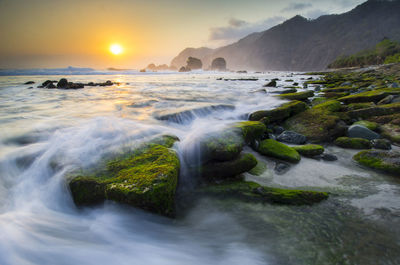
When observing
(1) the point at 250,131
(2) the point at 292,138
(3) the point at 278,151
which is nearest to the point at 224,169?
(1) the point at 250,131

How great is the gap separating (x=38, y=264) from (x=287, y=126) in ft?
19.9

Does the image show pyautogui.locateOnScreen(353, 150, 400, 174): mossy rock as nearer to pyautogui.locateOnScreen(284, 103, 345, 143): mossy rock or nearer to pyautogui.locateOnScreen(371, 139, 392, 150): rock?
pyautogui.locateOnScreen(371, 139, 392, 150): rock

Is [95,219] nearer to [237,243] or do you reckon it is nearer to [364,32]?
[237,243]

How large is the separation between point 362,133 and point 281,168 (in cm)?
279

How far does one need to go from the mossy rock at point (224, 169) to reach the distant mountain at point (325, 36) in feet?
413

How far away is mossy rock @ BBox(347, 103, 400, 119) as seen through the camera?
5.70m

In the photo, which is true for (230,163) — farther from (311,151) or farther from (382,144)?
(382,144)

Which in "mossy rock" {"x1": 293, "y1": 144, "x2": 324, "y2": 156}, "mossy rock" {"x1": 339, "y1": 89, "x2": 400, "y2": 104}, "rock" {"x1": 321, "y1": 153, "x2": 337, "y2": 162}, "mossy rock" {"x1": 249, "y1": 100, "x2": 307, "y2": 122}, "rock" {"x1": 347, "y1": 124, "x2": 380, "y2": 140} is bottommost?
"rock" {"x1": 321, "y1": 153, "x2": 337, "y2": 162}

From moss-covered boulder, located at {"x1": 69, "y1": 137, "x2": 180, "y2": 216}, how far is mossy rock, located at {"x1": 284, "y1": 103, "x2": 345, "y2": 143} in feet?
13.2

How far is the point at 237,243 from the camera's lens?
2.20 m

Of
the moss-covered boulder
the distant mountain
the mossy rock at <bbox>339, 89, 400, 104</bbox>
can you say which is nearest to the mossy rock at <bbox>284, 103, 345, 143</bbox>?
the mossy rock at <bbox>339, 89, 400, 104</bbox>

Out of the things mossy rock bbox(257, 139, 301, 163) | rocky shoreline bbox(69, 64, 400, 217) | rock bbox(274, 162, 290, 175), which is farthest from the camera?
mossy rock bbox(257, 139, 301, 163)

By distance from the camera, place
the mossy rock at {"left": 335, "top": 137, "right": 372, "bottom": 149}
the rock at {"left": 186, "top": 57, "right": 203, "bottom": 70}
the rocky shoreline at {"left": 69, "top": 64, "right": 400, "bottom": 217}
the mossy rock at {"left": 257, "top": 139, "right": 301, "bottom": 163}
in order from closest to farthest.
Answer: the rocky shoreline at {"left": 69, "top": 64, "right": 400, "bottom": 217} → the mossy rock at {"left": 257, "top": 139, "right": 301, "bottom": 163} → the mossy rock at {"left": 335, "top": 137, "right": 372, "bottom": 149} → the rock at {"left": 186, "top": 57, "right": 203, "bottom": 70}

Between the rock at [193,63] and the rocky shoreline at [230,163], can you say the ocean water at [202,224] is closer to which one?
the rocky shoreline at [230,163]
